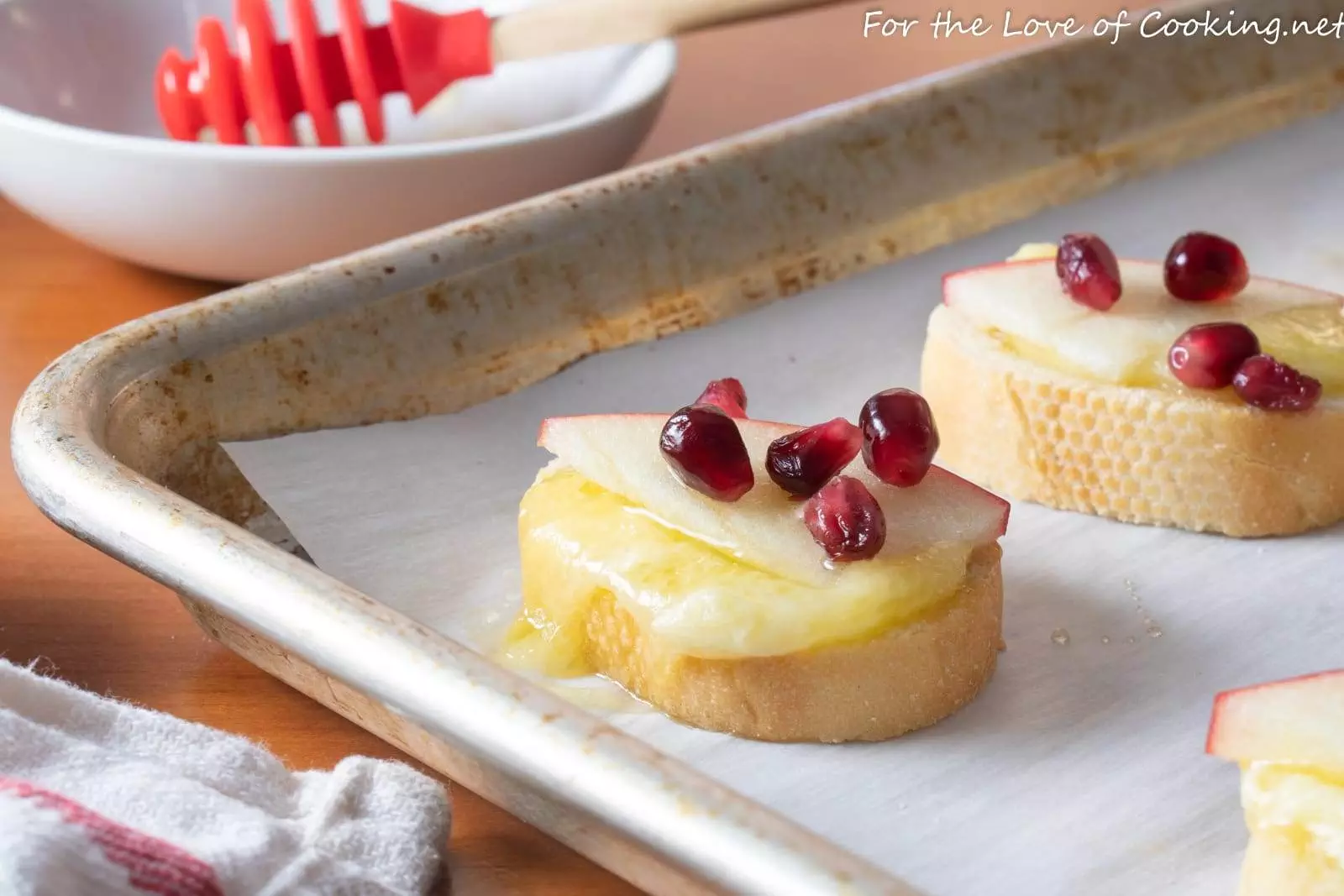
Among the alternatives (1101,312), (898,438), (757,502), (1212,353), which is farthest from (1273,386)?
(757,502)

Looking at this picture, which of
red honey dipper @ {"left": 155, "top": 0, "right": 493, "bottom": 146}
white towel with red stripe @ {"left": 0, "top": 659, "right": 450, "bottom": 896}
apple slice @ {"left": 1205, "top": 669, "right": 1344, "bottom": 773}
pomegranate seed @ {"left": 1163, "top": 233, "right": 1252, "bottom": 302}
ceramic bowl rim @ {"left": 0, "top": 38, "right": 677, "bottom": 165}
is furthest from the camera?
red honey dipper @ {"left": 155, "top": 0, "right": 493, "bottom": 146}

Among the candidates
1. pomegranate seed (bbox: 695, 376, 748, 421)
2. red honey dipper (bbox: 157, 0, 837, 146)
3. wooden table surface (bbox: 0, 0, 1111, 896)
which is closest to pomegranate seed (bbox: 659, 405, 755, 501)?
pomegranate seed (bbox: 695, 376, 748, 421)

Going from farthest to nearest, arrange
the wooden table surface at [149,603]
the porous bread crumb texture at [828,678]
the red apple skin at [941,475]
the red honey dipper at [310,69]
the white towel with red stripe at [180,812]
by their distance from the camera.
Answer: the red honey dipper at [310,69] < the red apple skin at [941,475] < the porous bread crumb texture at [828,678] < the wooden table surface at [149,603] < the white towel with red stripe at [180,812]

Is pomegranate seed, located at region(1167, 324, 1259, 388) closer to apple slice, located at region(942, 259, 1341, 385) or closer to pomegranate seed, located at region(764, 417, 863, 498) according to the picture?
apple slice, located at region(942, 259, 1341, 385)

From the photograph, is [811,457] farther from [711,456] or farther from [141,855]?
[141,855]

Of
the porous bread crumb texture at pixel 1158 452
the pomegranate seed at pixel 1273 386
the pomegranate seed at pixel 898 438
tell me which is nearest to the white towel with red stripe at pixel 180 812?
the pomegranate seed at pixel 898 438

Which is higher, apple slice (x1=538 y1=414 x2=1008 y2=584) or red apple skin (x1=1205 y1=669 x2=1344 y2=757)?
apple slice (x1=538 y1=414 x2=1008 y2=584)

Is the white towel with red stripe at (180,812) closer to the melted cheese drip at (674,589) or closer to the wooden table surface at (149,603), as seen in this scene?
the wooden table surface at (149,603)
